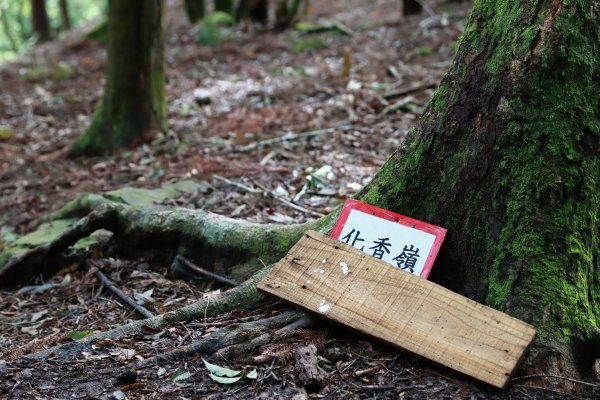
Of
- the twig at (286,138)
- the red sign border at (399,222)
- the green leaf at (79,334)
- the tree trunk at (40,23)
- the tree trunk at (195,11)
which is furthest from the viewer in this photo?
the tree trunk at (40,23)

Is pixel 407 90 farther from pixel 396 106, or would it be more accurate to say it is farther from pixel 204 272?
pixel 204 272

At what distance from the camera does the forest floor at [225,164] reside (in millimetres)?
2867

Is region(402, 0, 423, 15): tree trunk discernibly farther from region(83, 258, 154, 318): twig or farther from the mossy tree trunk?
the mossy tree trunk

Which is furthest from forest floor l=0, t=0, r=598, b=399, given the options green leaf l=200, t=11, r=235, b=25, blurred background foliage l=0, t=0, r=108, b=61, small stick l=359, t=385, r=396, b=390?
blurred background foliage l=0, t=0, r=108, b=61

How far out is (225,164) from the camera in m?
6.50

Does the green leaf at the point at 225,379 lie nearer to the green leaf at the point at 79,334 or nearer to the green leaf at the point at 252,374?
the green leaf at the point at 252,374

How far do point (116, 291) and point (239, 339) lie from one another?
171 centimetres

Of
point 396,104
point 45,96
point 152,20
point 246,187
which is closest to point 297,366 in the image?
point 246,187

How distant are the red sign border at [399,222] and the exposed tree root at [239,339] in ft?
1.92

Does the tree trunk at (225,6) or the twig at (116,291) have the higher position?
the twig at (116,291)

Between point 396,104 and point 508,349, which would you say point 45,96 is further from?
point 508,349

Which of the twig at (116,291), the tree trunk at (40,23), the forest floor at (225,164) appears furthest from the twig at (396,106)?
the tree trunk at (40,23)

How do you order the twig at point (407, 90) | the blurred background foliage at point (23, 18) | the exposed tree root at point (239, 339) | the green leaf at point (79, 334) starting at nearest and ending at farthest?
the exposed tree root at point (239, 339) → the green leaf at point (79, 334) → the twig at point (407, 90) → the blurred background foliage at point (23, 18)

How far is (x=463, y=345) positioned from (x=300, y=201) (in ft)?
8.84
